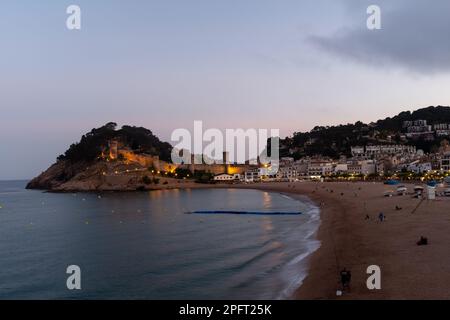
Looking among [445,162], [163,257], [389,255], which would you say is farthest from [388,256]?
[445,162]

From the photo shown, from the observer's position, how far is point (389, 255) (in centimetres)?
1998

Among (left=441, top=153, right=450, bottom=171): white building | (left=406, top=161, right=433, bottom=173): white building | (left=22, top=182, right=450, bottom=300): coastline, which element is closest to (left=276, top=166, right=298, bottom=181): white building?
(left=406, top=161, right=433, bottom=173): white building

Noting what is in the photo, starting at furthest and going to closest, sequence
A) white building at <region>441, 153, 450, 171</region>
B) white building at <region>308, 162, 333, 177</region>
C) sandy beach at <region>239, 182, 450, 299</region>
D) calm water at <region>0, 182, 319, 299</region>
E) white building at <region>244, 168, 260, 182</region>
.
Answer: white building at <region>244, 168, 260, 182</region> < white building at <region>308, 162, 333, 177</region> < white building at <region>441, 153, 450, 171</region> < calm water at <region>0, 182, 319, 299</region> < sandy beach at <region>239, 182, 450, 299</region>

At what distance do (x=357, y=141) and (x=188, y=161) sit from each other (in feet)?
244

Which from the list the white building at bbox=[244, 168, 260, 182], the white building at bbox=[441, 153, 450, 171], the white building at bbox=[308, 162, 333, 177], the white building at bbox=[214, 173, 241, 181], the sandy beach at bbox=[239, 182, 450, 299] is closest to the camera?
the sandy beach at bbox=[239, 182, 450, 299]

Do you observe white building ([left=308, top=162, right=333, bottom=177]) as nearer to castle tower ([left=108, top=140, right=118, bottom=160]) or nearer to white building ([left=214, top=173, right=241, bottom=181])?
white building ([left=214, top=173, right=241, bottom=181])

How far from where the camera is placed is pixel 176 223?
43219mm

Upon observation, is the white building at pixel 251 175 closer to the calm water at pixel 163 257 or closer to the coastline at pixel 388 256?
the calm water at pixel 163 257

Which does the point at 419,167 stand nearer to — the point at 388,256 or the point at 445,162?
the point at 445,162

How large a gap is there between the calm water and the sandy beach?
1282 millimetres

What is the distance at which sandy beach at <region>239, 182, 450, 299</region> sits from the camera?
14.8m

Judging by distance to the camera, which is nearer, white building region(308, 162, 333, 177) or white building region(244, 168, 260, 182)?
white building region(308, 162, 333, 177)
